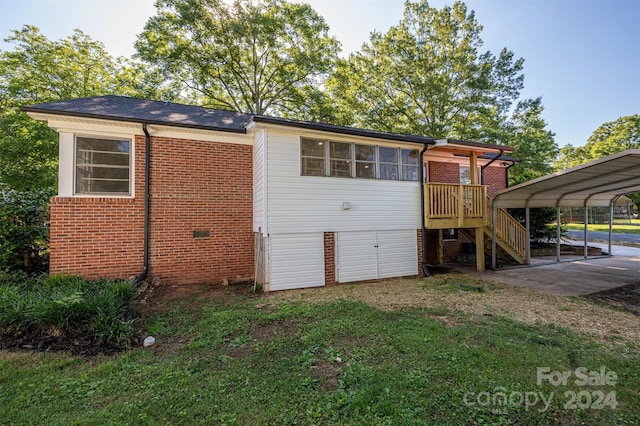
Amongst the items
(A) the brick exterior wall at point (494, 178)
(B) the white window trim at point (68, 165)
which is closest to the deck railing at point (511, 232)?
(A) the brick exterior wall at point (494, 178)

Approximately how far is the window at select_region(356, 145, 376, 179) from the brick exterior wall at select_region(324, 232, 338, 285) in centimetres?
209

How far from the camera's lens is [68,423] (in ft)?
7.64

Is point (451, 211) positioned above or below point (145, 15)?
below

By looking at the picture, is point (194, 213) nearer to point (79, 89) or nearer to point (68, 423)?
point (68, 423)

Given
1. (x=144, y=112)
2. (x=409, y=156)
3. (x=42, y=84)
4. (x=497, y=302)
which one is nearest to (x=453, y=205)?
(x=409, y=156)

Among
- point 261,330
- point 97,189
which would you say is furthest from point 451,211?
point 97,189

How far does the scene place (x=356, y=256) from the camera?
7.96 metres

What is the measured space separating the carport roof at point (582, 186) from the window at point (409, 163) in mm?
3097

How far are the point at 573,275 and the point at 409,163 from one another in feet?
20.5

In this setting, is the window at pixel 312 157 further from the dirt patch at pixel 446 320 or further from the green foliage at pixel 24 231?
the green foliage at pixel 24 231

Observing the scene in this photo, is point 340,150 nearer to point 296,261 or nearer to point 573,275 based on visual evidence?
point 296,261

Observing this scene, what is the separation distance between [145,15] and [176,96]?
4231 millimetres

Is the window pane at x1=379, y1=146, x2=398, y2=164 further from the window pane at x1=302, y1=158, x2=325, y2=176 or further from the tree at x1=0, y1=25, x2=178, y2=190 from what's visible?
the tree at x1=0, y1=25, x2=178, y2=190

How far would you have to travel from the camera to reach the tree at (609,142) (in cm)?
3222
